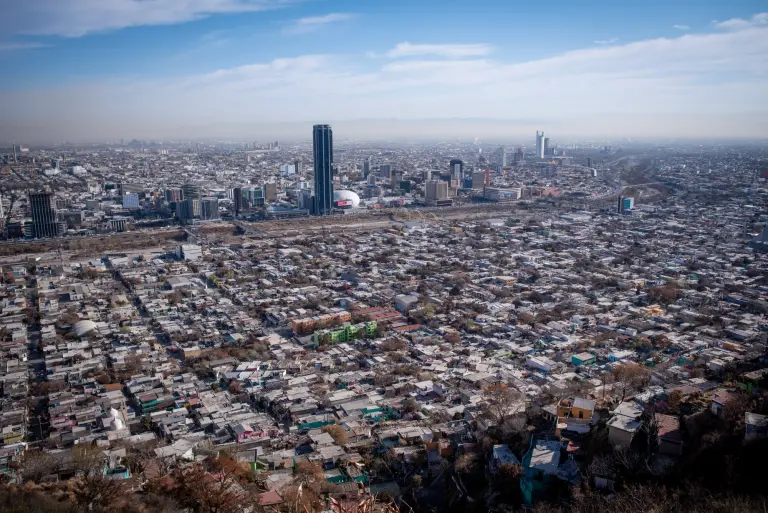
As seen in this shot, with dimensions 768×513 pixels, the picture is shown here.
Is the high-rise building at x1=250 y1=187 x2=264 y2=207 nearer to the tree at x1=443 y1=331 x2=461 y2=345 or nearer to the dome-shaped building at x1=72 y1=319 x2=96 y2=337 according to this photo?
the dome-shaped building at x1=72 y1=319 x2=96 y2=337

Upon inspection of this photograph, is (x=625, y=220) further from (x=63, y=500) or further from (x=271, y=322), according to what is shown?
(x=63, y=500)

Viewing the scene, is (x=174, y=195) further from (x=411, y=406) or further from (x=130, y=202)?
(x=411, y=406)

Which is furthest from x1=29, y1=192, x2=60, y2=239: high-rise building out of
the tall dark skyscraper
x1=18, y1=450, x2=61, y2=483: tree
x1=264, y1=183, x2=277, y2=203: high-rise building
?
x1=18, y1=450, x2=61, y2=483: tree

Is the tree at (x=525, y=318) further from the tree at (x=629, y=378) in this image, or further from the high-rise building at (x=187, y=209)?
the high-rise building at (x=187, y=209)

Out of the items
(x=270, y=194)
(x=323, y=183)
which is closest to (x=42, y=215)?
(x=270, y=194)

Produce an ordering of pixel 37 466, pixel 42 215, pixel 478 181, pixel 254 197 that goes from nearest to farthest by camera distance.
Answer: pixel 37 466 < pixel 42 215 < pixel 254 197 < pixel 478 181

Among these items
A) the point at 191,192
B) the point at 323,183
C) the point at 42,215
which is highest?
the point at 323,183

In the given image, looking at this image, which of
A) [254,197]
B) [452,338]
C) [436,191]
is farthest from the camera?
[436,191]
